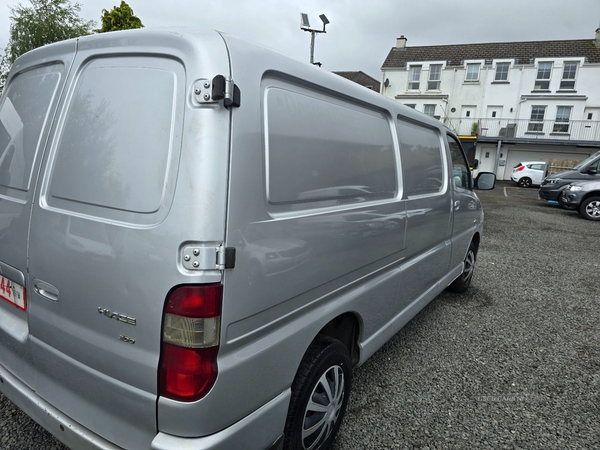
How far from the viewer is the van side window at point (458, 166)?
3.91m

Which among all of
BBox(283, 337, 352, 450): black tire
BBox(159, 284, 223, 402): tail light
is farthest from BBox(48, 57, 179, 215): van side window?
BBox(283, 337, 352, 450): black tire

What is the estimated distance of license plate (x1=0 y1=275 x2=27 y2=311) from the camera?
1743mm

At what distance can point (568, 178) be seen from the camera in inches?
486

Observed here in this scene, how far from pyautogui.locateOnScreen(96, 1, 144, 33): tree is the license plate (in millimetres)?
16939

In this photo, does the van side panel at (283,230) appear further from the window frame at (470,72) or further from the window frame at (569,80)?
the window frame at (569,80)

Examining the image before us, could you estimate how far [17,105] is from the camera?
1.95 metres

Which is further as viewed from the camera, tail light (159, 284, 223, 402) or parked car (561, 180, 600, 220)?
parked car (561, 180, 600, 220)

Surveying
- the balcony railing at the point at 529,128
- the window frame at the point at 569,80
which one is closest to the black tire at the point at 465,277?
the balcony railing at the point at 529,128

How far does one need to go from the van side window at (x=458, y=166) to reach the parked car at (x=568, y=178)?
387 inches

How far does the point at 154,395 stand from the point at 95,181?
83cm

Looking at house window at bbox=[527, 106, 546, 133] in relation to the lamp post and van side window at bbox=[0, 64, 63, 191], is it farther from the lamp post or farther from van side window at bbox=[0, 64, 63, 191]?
van side window at bbox=[0, 64, 63, 191]

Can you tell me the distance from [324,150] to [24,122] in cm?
144

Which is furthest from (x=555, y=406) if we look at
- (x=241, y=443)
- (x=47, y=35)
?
(x=47, y=35)

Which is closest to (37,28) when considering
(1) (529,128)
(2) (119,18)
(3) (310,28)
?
(2) (119,18)
